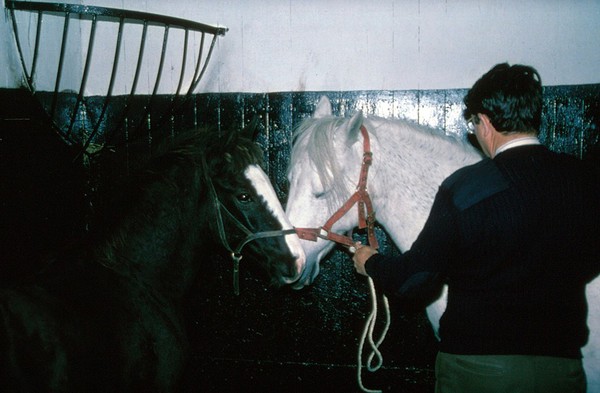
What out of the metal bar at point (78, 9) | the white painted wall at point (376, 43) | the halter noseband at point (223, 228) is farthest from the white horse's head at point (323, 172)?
the metal bar at point (78, 9)

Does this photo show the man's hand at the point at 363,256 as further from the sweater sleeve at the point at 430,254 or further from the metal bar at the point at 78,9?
the metal bar at the point at 78,9

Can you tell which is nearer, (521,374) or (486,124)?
(521,374)

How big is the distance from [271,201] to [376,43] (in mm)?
1755

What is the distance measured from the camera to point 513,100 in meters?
1.31

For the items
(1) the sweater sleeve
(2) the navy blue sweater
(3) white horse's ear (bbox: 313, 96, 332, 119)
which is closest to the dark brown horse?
(3) white horse's ear (bbox: 313, 96, 332, 119)

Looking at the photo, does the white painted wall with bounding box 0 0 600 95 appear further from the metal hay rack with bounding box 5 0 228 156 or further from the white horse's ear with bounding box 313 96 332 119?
the white horse's ear with bounding box 313 96 332 119

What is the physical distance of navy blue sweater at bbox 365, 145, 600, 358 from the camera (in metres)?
1.22

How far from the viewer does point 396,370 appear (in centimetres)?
319

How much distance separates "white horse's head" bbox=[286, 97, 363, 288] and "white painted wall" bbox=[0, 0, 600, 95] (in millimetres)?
1052

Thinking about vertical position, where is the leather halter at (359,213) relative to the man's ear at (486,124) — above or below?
below

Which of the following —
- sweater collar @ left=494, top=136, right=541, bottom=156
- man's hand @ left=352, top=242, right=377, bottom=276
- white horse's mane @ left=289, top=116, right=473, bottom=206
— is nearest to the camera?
sweater collar @ left=494, top=136, right=541, bottom=156

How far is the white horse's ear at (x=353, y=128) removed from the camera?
80.0 inches

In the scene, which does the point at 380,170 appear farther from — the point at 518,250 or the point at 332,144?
the point at 518,250

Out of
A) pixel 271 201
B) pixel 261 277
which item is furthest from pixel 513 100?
pixel 261 277
